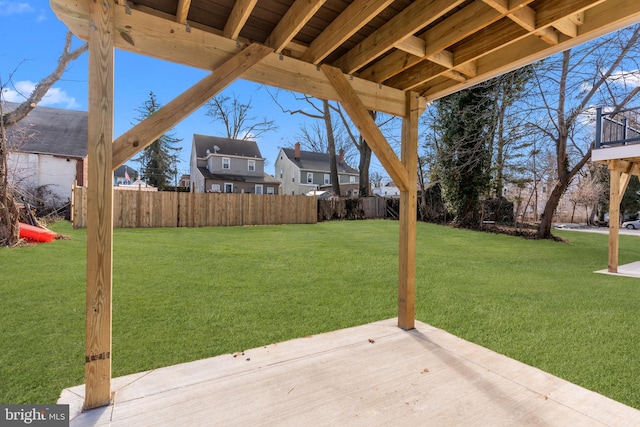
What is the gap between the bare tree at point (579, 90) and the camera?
370 inches

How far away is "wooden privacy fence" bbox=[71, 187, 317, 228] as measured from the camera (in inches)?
458

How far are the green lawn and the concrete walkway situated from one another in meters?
0.27

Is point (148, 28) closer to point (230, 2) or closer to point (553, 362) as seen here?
point (230, 2)

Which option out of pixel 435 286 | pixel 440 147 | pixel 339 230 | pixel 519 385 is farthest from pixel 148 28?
pixel 440 147

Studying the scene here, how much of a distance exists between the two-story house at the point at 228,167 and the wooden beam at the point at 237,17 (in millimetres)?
22491

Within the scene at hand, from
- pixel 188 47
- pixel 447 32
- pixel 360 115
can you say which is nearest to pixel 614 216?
pixel 447 32

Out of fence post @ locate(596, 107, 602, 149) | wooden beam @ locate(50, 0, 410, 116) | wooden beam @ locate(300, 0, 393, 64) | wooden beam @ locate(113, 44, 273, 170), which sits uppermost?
fence post @ locate(596, 107, 602, 149)

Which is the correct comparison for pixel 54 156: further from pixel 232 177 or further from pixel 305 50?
pixel 305 50

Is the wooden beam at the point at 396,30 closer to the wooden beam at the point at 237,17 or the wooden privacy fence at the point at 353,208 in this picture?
the wooden beam at the point at 237,17

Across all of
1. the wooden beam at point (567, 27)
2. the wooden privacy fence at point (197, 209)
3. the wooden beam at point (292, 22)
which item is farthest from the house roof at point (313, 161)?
the wooden beam at point (567, 27)

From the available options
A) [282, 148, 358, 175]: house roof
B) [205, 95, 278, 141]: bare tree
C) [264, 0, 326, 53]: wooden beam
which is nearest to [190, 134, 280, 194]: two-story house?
[205, 95, 278, 141]: bare tree

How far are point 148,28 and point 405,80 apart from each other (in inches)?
89.1

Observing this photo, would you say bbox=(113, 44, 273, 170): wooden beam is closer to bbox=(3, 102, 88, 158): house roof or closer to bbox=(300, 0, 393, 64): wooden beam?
bbox=(300, 0, 393, 64): wooden beam

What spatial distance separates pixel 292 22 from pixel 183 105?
3.10 ft
